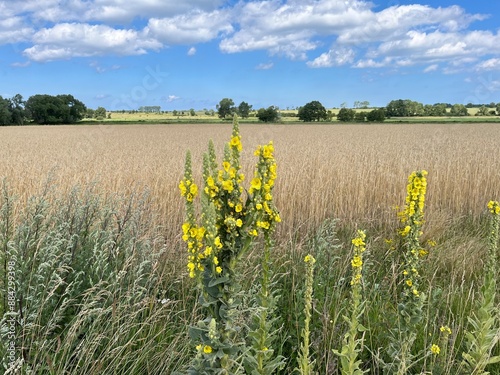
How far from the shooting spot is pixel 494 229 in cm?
254

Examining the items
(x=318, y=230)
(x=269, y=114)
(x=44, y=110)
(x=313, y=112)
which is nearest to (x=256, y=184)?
(x=318, y=230)

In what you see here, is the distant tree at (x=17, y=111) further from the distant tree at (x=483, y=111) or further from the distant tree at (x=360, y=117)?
the distant tree at (x=483, y=111)

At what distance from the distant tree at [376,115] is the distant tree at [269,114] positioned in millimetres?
14326

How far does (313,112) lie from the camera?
55.7 m

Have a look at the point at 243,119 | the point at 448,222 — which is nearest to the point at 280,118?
the point at 243,119

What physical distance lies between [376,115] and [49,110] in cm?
5294

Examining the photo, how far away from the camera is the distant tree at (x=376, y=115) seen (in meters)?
54.3

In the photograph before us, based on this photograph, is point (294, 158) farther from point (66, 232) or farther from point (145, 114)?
point (145, 114)

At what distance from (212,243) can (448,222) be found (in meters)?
6.12

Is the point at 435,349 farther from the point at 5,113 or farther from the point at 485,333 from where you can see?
the point at 5,113

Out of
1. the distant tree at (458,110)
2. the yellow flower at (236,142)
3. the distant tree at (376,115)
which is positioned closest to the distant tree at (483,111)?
the distant tree at (458,110)

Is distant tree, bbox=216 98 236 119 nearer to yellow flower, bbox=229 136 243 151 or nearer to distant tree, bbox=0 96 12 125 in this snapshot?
distant tree, bbox=0 96 12 125

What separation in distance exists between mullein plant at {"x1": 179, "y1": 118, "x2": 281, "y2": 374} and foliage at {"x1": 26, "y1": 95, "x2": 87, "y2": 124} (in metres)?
69.8

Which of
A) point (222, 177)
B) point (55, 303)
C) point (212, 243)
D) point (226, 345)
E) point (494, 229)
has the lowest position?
point (55, 303)
